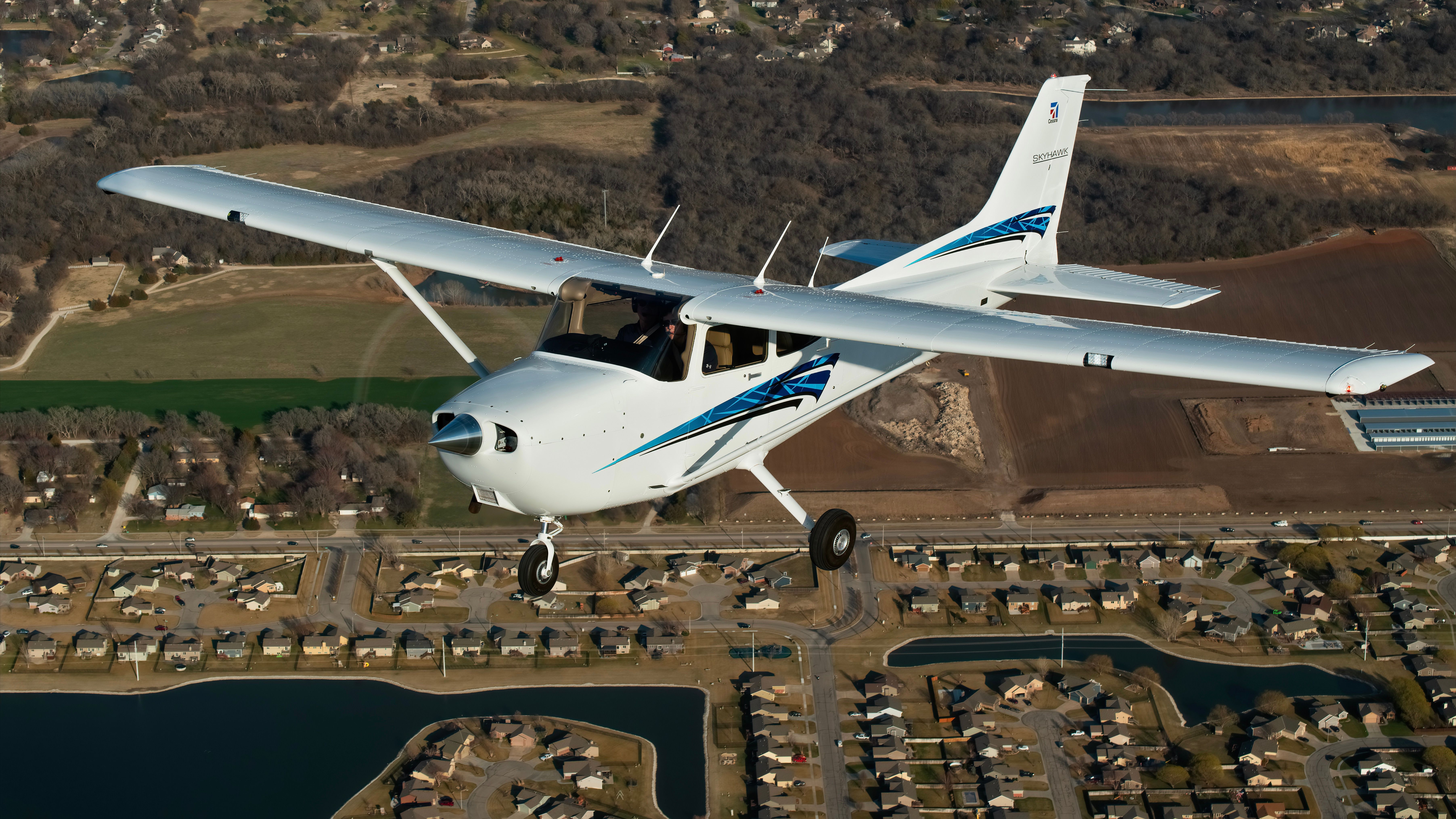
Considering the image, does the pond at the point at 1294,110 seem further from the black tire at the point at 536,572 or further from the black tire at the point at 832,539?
the black tire at the point at 536,572

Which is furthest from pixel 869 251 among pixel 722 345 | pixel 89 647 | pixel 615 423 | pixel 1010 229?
pixel 89 647

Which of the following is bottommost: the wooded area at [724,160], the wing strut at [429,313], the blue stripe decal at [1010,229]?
the wooded area at [724,160]

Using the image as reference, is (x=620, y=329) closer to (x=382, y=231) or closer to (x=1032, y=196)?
(x=382, y=231)

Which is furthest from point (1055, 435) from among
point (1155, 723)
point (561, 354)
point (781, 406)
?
point (561, 354)

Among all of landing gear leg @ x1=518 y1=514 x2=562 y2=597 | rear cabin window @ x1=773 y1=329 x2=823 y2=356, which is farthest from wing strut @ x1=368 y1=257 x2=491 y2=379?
rear cabin window @ x1=773 y1=329 x2=823 y2=356

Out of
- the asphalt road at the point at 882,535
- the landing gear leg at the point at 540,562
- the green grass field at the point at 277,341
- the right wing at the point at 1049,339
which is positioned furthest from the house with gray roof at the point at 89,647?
the right wing at the point at 1049,339
